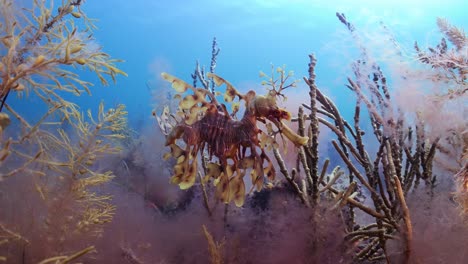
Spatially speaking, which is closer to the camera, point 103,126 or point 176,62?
point 103,126

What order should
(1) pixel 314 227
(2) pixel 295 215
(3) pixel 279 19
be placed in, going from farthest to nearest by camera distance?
(3) pixel 279 19 → (2) pixel 295 215 → (1) pixel 314 227

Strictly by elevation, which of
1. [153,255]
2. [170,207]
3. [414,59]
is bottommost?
[153,255]

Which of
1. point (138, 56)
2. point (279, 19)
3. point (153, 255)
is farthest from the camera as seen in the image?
point (138, 56)

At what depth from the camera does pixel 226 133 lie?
2.41 metres

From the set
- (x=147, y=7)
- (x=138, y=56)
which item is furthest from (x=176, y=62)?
(x=147, y=7)

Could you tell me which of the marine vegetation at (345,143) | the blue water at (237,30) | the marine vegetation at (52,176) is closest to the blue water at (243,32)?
the blue water at (237,30)

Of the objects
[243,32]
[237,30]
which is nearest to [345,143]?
[237,30]

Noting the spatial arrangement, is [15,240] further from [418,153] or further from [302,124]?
[418,153]

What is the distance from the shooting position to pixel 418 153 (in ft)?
10.5

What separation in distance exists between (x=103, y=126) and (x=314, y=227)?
2266 millimetres

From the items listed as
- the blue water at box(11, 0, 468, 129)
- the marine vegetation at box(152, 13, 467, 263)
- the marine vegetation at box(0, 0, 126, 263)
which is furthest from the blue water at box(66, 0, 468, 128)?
the marine vegetation at box(0, 0, 126, 263)

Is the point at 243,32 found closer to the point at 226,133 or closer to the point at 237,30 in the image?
the point at 237,30

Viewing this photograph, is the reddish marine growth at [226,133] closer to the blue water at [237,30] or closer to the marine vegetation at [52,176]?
the marine vegetation at [52,176]

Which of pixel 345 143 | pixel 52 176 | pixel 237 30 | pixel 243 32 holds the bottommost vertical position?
pixel 52 176
